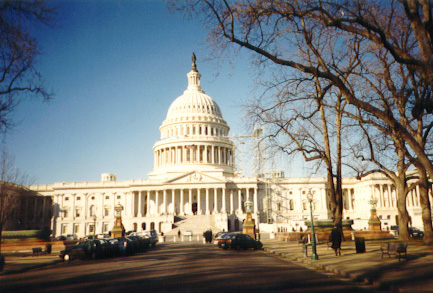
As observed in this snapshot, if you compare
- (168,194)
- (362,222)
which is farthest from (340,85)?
(168,194)

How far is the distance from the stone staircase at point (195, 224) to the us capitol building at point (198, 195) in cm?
202

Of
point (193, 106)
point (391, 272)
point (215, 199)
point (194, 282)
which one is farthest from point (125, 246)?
point (193, 106)

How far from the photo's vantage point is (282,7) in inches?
→ 603

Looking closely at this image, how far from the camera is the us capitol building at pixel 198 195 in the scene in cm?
9662

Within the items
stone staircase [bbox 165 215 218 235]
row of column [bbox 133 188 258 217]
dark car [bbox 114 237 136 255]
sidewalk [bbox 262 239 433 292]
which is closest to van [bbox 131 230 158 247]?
dark car [bbox 114 237 136 255]

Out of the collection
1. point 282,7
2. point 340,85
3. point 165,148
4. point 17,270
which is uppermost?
point 165,148

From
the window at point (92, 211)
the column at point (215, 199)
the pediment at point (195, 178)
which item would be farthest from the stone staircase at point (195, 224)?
the window at point (92, 211)

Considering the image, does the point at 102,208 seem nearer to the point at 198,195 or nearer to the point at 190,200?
the point at 190,200

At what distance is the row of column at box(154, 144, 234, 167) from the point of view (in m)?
110

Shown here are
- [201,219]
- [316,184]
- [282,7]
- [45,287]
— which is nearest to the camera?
[45,287]

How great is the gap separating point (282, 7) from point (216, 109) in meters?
109

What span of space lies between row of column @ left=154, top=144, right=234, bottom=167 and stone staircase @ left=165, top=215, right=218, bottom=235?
84.7 ft

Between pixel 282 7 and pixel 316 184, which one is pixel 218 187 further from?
pixel 282 7

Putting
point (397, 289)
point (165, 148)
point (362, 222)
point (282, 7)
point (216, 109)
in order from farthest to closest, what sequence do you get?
point (216, 109) → point (165, 148) → point (362, 222) → point (282, 7) → point (397, 289)
